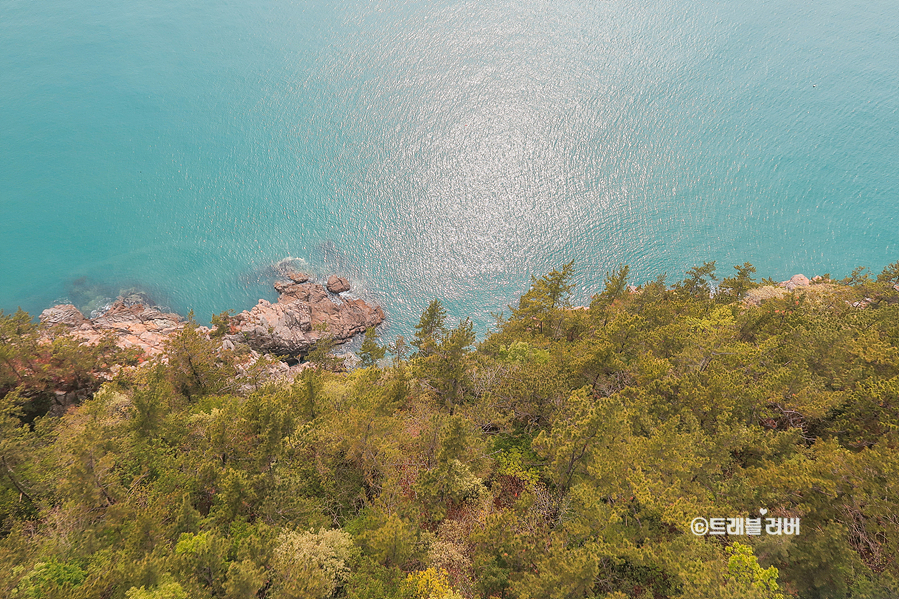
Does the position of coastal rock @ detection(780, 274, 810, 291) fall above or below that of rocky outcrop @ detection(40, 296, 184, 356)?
above

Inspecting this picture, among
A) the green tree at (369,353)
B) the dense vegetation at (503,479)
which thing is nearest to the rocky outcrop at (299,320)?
the green tree at (369,353)

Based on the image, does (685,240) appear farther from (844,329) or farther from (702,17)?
(702,17)

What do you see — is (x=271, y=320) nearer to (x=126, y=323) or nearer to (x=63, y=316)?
(x=126, y=323)

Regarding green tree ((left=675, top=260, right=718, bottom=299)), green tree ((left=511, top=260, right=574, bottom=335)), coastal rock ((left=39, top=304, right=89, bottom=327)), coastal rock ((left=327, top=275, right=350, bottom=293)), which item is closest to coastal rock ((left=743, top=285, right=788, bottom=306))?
green tree ((left=675, top=260, right=718, bottom=299))

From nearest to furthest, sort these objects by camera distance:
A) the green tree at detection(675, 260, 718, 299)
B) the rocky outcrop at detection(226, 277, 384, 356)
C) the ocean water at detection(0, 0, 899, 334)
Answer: the green tree at detection(675, 260, 718, 299) → the rocky outcrop at detection(226, 277, 384, 356) → the ocean water at detection(0, 0, 899, 334)

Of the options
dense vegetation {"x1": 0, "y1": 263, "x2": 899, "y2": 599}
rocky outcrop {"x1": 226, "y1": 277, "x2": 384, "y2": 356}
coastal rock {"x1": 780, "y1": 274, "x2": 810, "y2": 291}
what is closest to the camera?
dense vegetation {"x1": 0, "y1": 263, "x2": 899, "y2": 599}

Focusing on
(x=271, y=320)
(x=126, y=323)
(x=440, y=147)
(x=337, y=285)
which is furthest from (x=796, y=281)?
(x=126, y=323)

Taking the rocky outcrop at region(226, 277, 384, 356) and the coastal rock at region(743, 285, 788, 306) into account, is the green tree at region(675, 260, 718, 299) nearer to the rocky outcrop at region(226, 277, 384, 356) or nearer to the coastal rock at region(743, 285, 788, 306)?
the coastal rock at region(743, 285, 788, 306)

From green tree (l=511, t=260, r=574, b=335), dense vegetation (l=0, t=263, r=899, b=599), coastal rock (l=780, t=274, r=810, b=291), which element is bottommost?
dense vegetation (l=0, t=263, r=899, b=599)
